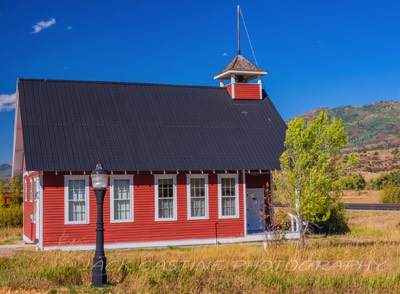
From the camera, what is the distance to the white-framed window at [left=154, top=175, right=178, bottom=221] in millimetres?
27438

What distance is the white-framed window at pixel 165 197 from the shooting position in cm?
2744

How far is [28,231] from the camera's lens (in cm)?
2983

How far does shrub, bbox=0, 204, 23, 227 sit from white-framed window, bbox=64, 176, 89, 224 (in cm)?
1085

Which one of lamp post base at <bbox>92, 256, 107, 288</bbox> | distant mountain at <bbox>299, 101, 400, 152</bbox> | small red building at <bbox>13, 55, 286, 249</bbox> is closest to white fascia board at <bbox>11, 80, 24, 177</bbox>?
small red building at <bbox>13, 55, 286, 249</bbox>

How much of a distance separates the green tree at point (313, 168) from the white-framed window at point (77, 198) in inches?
329

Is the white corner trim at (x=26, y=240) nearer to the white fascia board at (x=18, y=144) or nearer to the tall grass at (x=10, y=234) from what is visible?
the tall grass at (x=10, y=234)

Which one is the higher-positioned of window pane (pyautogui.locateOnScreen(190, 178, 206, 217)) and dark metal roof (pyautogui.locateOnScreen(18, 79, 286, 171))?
dark metal roof (pyautogui.locateOnScreen(18, 79, 286, 171))

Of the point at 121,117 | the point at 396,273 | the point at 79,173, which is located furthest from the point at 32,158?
the point at 396,273

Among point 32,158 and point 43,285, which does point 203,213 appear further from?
point 43,285

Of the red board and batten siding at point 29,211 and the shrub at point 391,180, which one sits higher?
the shrub at point 391,180

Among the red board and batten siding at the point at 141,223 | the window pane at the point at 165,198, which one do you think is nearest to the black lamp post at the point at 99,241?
the red board and batten siding at the point at 141,223

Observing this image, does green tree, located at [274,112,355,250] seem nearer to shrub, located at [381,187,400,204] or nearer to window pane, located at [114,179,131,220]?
window pane, located at [114,179,131,220]

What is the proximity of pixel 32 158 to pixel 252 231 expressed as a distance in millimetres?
11092

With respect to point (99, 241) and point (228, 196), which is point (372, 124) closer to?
point (228, 196)
